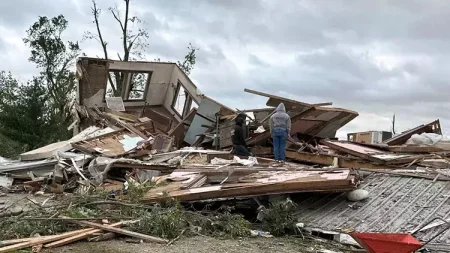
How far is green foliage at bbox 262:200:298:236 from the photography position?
6109mm

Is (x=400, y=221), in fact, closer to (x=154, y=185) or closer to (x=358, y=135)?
(x=154, y=185)

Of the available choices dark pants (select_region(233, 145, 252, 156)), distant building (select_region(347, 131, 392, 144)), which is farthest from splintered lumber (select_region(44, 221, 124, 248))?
distant building (select_region(347, 131, 392, 144))

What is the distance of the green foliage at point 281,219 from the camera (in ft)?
20.0

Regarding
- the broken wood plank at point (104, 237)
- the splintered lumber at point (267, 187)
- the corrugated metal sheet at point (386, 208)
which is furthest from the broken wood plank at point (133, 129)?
the broken wood plank at point (104, 237)

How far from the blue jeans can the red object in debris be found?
255 inches

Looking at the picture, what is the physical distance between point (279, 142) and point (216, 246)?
5.99 meters

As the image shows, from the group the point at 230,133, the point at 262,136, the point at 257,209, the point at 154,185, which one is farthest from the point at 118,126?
the point at 257,209

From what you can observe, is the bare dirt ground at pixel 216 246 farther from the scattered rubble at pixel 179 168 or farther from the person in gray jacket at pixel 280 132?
the person in gray jacket at pixel 280 132

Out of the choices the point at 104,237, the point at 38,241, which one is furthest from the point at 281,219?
the point at 38,241

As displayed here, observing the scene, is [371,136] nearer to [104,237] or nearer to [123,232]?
[123,232]

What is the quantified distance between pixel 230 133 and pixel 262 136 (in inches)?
34.1

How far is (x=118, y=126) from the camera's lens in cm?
1332

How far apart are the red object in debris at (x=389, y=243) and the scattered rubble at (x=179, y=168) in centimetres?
154

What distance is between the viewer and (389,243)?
441 centimetres
